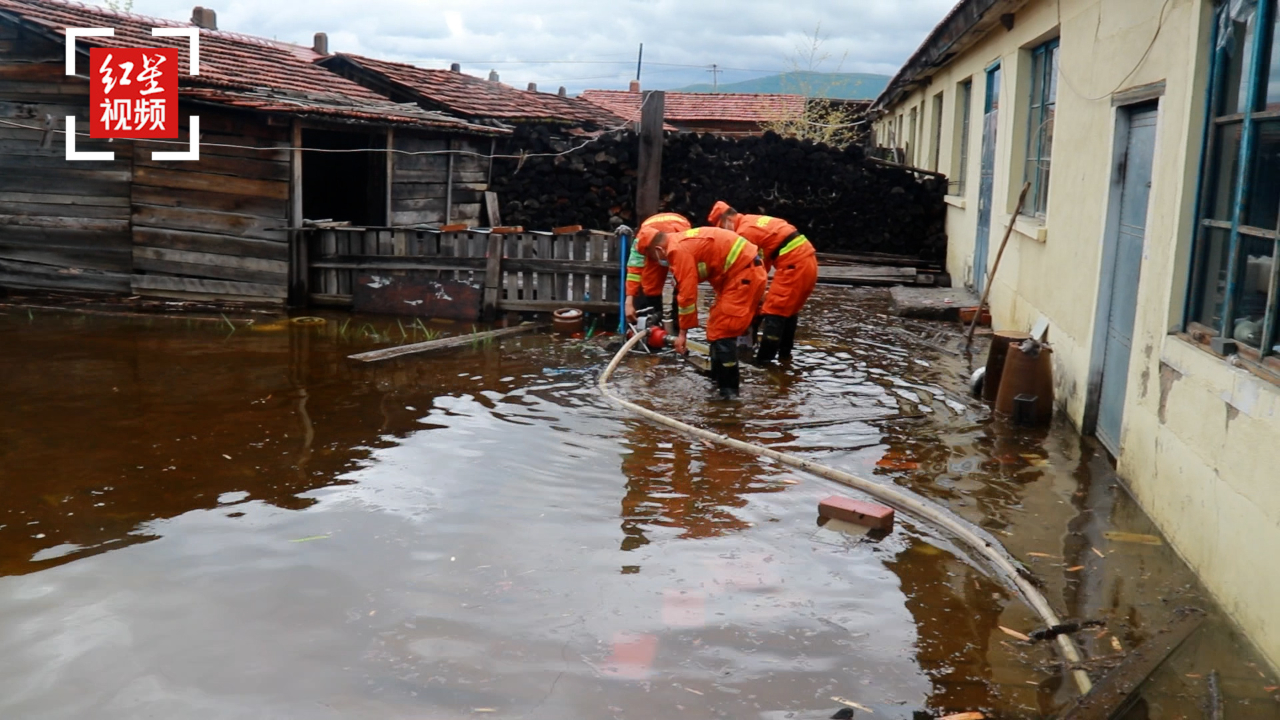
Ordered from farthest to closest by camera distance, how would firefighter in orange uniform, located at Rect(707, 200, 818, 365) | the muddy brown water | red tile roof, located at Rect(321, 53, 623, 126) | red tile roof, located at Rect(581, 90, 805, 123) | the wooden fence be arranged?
red tile roof, located at Rect(581, 90, 805, 123), red tile roof, located at Rect(321, 53, 623, 126), the wooden fence, firefighter in orange uniform, located at Rect(707, 200, 818, 365), the muddy brown water

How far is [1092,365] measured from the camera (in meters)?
7.04

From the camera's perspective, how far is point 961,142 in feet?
52.1

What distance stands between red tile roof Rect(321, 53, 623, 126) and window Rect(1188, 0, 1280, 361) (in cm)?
1370

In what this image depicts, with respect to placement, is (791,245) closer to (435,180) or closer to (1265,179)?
(1265,179)

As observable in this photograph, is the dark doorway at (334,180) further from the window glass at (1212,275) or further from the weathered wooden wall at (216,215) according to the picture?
the window glass at (1212,275)

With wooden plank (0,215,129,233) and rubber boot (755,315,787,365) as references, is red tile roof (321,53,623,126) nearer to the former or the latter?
wooden plank (0,215,129,233)

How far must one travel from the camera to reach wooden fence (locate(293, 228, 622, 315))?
470 inches

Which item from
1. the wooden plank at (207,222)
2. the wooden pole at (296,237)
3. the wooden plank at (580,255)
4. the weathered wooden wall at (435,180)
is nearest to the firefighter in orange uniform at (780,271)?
the wooden plank at (580,255)

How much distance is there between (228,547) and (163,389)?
3867 mm

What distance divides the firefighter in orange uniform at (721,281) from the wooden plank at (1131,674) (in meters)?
4.43

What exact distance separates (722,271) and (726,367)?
2.49 ft

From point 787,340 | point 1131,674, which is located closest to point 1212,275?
point 1131,674

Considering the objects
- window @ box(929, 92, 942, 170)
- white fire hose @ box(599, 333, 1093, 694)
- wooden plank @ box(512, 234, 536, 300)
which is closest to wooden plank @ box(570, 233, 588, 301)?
wooden plank @ box(512, 234, 536, 300)

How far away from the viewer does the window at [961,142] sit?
1531 centimetres
